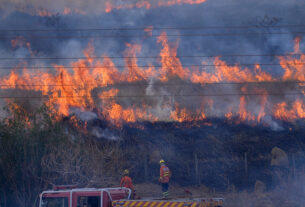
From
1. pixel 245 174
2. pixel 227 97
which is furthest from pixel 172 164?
pixel 227 97

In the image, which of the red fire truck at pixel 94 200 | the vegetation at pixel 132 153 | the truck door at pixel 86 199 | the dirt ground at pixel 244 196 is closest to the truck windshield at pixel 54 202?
the red fire truck at pixel 94 200

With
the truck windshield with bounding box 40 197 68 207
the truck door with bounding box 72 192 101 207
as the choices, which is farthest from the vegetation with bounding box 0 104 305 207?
the truck door with bounding box 72 192 101 207

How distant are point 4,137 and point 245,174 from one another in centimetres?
1648

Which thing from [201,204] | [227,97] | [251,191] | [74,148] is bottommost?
[251,191]

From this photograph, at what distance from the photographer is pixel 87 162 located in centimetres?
1941

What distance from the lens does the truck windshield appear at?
10.3 metres

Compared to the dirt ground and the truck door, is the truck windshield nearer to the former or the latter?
the truck door

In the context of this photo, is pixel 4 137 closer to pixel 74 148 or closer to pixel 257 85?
pixel 74 148

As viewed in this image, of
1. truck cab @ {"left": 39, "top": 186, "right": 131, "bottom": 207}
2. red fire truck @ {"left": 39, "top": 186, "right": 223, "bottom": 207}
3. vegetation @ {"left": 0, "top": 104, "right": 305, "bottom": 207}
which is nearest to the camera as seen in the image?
red fire truck @ {"left": 39, "top": 186, "right": 223, "bottom": 207}

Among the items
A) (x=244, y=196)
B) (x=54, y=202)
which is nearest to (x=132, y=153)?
(x=244, y=196)

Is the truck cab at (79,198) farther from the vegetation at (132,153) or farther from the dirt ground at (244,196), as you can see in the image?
the dirt ground at (244,196)

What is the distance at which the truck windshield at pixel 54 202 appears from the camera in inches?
406

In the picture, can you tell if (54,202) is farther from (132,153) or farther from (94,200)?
(132,153)

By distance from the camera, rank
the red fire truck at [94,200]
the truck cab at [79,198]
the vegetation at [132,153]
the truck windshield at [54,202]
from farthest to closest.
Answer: the vegetation at [132,153], the truck windshield at [54,202], the truck cab at [79,198], the red fire truck at [94,200]
